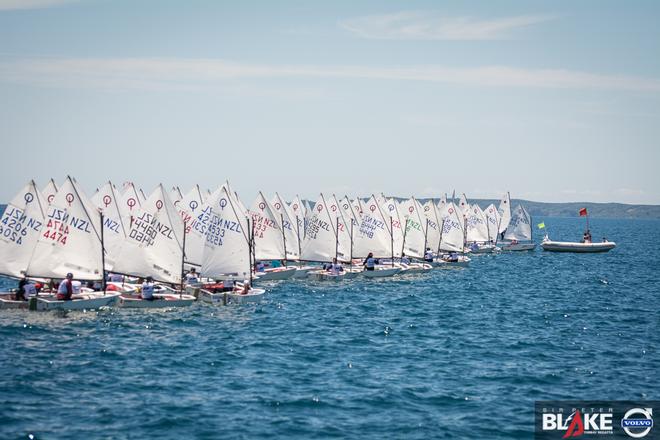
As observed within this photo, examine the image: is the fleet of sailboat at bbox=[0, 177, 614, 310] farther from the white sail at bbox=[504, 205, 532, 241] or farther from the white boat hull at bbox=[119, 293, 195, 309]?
the white sail at bbox=[504, 205, 532, 241]

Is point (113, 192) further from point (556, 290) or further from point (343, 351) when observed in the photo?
point (556, 290)

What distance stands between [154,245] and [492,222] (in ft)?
307

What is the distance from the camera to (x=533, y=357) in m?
41.5

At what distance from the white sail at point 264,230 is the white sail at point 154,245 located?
20357mm

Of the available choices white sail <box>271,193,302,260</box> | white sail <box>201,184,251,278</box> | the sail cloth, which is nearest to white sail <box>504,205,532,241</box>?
white sail <box>271,193,302,260</box>

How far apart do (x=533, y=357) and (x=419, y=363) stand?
7.40 metres

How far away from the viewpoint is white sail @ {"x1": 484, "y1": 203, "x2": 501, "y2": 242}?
5300 inches

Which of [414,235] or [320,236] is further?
[414,235]

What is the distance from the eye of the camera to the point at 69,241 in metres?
51.8

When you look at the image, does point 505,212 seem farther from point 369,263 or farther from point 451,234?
point 369,263

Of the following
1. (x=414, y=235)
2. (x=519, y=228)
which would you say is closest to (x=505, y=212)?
(x=519, y=228)

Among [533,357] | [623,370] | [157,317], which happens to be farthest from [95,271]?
[623,370]

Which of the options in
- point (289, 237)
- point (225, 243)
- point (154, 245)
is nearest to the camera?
point (154, 245)

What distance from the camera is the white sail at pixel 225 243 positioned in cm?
5762
